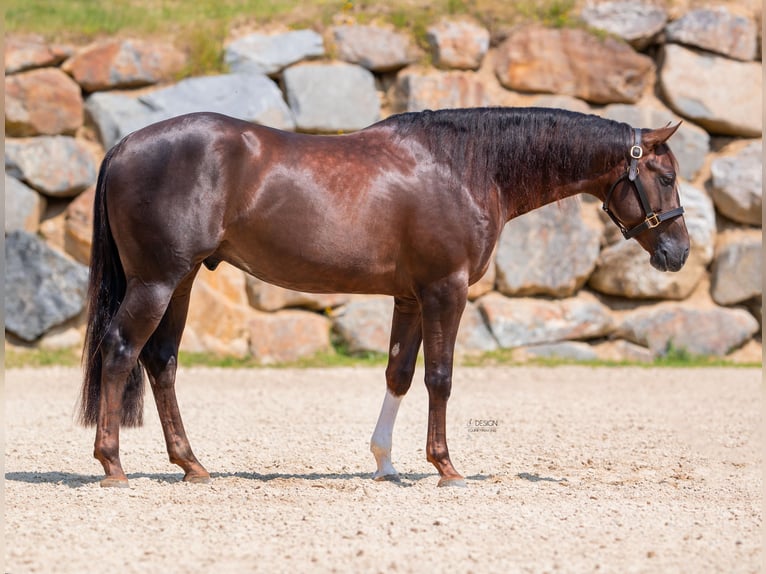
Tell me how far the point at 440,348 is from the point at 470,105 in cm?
648

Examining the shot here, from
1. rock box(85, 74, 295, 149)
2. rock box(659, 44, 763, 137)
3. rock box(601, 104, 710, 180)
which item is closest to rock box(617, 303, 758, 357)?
rock box(601, 104, 710, 180)

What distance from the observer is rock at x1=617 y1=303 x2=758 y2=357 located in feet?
36.2

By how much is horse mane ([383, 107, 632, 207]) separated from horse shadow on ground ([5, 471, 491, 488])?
164cm

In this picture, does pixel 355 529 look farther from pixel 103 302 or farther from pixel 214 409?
pixel 214 409

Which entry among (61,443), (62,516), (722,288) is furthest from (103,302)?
(722,288)

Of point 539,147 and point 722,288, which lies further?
point 722,288

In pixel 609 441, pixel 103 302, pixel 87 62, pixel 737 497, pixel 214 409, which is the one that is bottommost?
pixel 214 409

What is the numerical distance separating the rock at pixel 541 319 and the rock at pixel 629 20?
3241 mm

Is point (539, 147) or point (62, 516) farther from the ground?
point (539, 147)

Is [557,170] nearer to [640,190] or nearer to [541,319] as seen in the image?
[640,190]

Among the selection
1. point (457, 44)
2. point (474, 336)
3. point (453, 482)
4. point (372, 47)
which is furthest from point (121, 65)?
point (453, 482)

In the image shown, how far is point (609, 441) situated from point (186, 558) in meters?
3.84

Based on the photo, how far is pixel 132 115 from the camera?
10.6 m

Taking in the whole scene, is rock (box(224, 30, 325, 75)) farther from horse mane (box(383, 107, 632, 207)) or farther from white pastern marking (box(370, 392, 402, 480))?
white pastern marking (box(370, 392, 402, 480))
